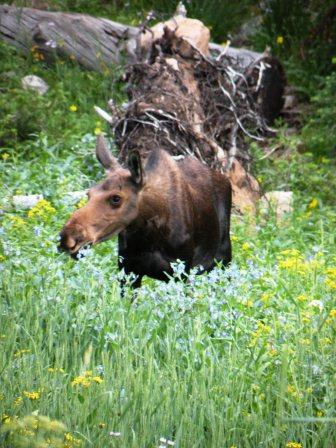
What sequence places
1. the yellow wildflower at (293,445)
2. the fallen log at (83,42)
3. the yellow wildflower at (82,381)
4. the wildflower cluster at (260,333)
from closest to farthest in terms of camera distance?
the yellow wildflower at (293,445)
the yellow wildflower at (82,381)
the wildflower cluster at (260,333)
the fallen log at (83,42)

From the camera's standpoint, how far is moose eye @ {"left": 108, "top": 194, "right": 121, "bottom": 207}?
695cm

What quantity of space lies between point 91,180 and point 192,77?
1.64 m

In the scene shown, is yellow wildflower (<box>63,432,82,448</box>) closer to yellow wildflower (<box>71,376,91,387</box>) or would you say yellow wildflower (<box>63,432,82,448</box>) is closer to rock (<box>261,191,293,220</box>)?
yellow wildflower (<box>71,376,91,387</box>)

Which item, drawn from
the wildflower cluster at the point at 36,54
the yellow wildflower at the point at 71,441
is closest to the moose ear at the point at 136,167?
the yellow wildflower at the point at 71,441

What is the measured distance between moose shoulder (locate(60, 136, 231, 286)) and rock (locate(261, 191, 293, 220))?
2749mm

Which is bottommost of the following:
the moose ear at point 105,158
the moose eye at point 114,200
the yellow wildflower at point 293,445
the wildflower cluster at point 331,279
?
the yellow wildflower at point 293,445

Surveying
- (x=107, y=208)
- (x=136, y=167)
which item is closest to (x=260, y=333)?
(x=107, y=208)

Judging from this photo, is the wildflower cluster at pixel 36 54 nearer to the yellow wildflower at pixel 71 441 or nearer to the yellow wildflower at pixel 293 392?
the yellow wildflower at pixel 293 392

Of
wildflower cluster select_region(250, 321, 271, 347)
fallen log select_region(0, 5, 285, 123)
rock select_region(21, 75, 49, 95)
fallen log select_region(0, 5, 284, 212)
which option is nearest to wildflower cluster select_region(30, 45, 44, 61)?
fallen log select_region(0, 5, 285, 123)

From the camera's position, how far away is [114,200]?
275 inches

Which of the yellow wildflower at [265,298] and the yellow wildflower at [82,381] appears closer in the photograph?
the yellow wildflower at [82,381]

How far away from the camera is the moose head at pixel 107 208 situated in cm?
648

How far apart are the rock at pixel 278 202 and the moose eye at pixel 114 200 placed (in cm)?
412

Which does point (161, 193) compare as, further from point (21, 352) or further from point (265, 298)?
point (21, 352)
